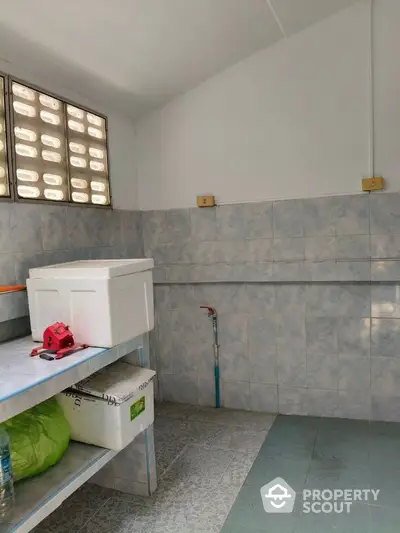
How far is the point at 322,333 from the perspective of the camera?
2855mm

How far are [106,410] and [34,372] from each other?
0.39 m

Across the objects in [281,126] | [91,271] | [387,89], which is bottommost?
[91,271]

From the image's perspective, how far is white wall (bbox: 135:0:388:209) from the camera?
2621 mm

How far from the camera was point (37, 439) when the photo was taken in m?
1.60

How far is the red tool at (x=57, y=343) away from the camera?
1660 mm

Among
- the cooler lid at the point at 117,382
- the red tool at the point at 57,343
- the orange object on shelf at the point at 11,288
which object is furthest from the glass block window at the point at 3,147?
the cooler lid at the point at 117,382

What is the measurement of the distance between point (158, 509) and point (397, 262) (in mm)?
1916

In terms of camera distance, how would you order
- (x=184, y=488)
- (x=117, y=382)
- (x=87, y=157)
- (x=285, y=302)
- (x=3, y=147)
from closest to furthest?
(x=117, y=382) < (x=3, y=147) < (x=184, y=488) < (x=87, y=157) < (x=285, y=302)

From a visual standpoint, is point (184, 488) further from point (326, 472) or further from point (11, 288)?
point (11, 288)

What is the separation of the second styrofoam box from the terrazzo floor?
439 mm

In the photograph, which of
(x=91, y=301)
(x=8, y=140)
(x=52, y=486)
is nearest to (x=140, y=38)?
(x=8, y=140)

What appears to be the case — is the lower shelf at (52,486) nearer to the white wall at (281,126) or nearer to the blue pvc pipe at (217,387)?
the blue pvc pipe at (217,387)

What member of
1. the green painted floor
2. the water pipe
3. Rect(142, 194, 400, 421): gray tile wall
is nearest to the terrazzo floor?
the green painted floor

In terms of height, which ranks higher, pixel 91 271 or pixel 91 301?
pixel 91 271
